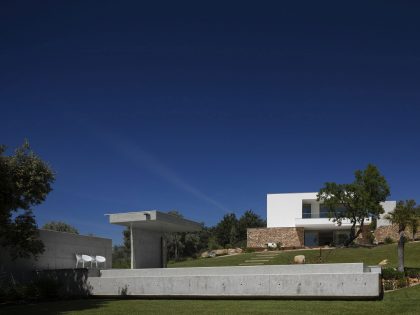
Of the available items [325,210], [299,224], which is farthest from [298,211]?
[325,210]

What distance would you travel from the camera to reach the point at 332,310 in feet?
48.5

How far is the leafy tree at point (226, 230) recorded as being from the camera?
240 ft

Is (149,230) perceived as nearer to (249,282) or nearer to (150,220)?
(150,220)

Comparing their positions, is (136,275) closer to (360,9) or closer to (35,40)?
(35,40)

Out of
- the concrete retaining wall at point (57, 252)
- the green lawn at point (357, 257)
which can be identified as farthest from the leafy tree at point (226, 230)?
the concrete retaining wall at point (57, 252)

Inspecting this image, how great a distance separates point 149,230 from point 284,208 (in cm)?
3345

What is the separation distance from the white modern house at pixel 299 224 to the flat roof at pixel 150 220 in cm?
3121

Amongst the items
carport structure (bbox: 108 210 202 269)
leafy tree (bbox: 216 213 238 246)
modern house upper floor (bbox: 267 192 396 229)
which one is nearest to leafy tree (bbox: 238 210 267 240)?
leafy tree (bbox: 216 213 238 246)

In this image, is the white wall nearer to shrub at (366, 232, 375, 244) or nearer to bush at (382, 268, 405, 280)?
shrub at (366, 232, 375, 244)

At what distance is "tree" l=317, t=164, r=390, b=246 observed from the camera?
4666cm

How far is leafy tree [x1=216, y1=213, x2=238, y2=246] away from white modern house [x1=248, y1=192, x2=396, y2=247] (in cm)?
1512

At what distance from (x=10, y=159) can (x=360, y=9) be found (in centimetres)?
1605

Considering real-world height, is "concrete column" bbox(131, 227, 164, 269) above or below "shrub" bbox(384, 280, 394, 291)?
above

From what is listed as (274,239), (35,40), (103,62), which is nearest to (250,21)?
(103,62)
